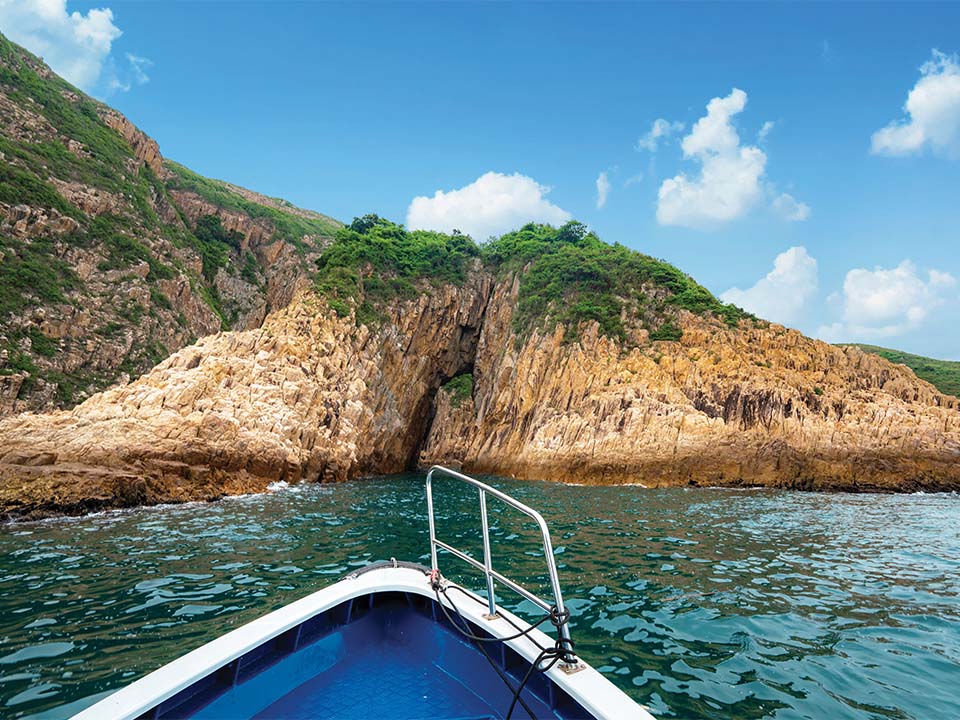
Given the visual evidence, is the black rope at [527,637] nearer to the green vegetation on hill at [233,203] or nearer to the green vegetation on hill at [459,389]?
the green vegetation on hill at [459,389]

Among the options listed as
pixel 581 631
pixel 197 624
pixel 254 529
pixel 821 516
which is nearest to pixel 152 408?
pixel 254 529

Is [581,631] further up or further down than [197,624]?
further up

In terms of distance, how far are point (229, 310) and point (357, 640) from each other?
47.7 m

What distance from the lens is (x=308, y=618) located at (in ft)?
13.7

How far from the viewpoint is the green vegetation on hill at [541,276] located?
33.2 meters

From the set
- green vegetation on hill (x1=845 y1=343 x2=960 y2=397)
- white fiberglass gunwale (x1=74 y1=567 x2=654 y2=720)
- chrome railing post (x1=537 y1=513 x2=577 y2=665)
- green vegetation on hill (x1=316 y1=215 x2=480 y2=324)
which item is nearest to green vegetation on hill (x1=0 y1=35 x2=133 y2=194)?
green vegetation on hill (x1=316 y1=215 x2=480 y2=324)

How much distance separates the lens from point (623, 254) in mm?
37406

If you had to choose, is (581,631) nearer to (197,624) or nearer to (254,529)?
(197,624)

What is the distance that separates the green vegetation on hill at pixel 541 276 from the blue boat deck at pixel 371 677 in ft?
92.9

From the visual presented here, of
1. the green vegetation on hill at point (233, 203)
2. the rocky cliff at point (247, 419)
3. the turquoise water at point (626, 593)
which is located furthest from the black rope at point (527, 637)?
the green vegetation on hill at point (233, 203)

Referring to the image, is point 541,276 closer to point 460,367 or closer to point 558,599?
point 460,367

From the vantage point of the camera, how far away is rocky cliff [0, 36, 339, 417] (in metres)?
25.6

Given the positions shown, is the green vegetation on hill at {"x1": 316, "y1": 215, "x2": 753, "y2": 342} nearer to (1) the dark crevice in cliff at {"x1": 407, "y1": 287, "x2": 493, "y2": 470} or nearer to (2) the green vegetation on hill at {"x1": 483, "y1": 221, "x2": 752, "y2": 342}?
(2) the green vegetation on hill at {"x1": 483, "y1": 221, "x2": 752, "y2": 342}

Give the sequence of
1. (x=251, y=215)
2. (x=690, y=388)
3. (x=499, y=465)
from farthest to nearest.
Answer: (x=251, y=215)
(x=499, y=465)
(x=690, y=388)
